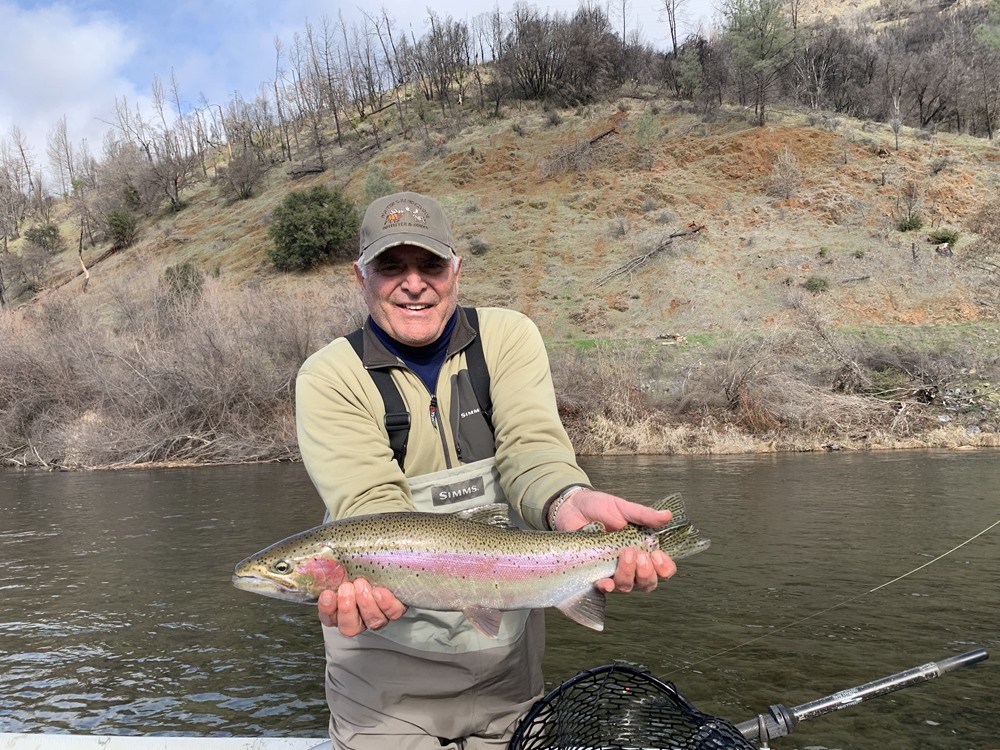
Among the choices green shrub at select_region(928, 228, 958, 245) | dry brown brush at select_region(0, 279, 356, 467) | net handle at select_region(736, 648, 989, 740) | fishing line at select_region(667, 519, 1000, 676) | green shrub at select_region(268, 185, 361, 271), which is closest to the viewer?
net handle at select_region(736, 648, 989, 740)

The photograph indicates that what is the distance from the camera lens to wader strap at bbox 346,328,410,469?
3.16 meters

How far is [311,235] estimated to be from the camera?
42000 millimetres

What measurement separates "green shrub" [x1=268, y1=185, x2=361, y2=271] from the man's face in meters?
40.4

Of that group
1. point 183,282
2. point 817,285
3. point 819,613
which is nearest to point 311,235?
point 183,282

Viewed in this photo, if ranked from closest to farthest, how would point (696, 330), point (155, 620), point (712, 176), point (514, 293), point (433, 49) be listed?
point (155, 620)
point (696, 330)
point (514, 293)
point (712, 176)
point (433, 49)

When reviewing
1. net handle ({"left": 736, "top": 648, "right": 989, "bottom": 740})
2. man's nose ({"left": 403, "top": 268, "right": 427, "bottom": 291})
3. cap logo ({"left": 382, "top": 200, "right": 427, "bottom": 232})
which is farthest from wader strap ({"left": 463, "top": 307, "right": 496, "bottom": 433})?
net handle ({"left": 736, "top": 648, "right": 989, "bottom": 740})

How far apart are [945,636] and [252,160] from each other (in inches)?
2498

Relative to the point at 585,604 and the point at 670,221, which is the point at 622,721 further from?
the point at 670,221

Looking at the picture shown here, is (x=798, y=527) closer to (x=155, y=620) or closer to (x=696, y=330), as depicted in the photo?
(x=155, y=620)

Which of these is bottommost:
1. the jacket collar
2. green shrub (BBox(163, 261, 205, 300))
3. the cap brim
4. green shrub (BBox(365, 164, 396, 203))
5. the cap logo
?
the jacket collar

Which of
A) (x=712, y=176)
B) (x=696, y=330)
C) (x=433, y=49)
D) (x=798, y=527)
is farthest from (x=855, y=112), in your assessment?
(x=798, y=527)

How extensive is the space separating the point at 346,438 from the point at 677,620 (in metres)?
6.33

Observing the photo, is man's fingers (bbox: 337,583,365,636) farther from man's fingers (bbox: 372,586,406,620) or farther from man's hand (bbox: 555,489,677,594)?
man's hand (bbox: 555,489,677,594)

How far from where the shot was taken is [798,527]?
11.8 metres
